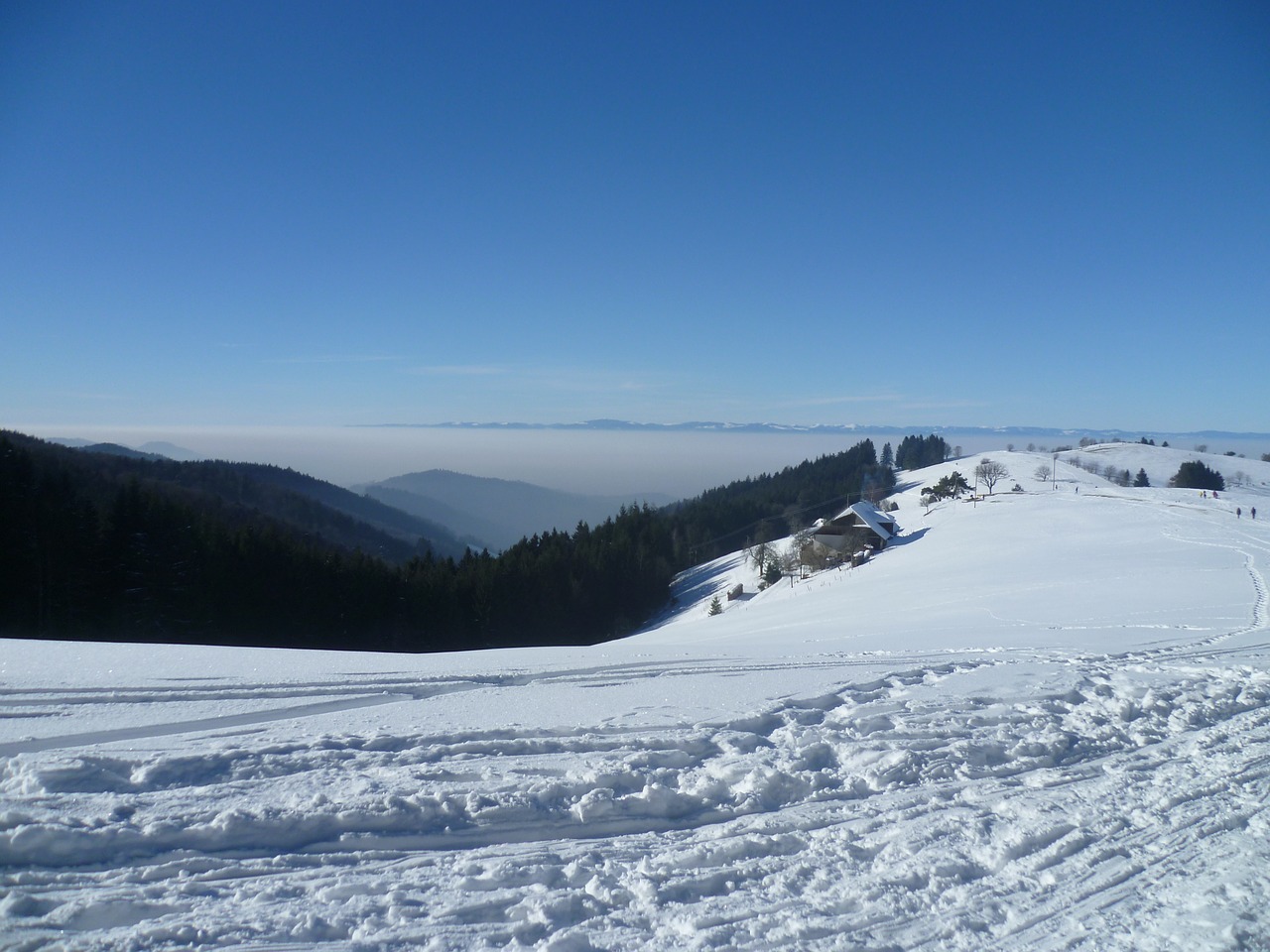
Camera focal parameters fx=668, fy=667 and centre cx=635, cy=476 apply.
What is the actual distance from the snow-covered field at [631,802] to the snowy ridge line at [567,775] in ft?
0.08

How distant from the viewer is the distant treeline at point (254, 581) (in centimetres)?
2769

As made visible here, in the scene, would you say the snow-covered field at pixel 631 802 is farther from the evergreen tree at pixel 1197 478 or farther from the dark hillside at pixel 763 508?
the evergreen tree at pixel 1197 478

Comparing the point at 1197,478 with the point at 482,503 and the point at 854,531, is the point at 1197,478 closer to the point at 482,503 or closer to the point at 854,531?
the point at 854,531

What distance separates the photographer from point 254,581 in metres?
31.4

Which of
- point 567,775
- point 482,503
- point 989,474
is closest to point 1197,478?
point 989,474

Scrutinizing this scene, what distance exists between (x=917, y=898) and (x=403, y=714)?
4657 millimetres

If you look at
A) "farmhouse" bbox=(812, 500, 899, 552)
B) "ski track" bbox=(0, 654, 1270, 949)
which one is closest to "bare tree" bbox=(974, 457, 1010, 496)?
"farmhouse" bbox=(812, 500, 899, 552)

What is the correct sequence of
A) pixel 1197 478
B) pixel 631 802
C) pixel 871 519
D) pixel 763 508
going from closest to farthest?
pixel 631 802 → pixel 871 519 → pixel 1197 478 → pixel 763 508

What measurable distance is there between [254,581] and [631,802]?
32.1 m

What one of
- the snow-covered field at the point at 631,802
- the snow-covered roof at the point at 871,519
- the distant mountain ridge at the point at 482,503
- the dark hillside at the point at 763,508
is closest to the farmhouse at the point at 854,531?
the snow-covered roof at the point at 871,519

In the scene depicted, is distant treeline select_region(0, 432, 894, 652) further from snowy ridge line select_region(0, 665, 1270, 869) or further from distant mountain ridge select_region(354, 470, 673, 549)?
distant mountain ridge select_region(354, 470, 673, 549)

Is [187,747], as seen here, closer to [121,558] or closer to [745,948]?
[745,948]

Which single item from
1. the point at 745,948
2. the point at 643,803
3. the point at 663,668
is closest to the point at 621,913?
the point at 745,948

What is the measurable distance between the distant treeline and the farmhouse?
14.2 m
